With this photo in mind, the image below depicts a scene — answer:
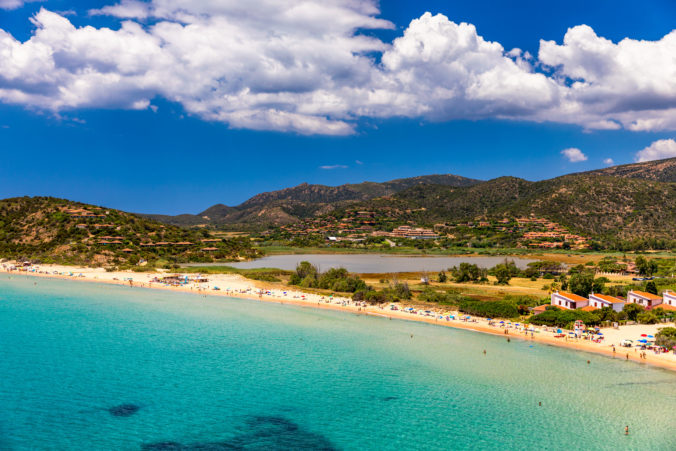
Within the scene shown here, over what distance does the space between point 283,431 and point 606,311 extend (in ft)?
121

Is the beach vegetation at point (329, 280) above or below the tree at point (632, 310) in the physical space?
above

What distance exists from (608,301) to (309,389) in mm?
34308

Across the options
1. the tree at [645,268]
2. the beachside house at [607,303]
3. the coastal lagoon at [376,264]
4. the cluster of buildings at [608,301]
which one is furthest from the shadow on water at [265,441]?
the tree at [645,268]

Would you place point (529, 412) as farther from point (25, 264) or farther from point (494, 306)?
point (25, 264)

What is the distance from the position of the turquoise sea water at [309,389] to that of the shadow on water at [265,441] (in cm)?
10

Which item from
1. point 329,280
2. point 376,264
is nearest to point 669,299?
point 329,280

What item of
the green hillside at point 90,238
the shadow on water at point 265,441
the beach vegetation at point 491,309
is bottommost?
the shadow on water at point 265,441

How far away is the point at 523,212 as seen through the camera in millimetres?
180875

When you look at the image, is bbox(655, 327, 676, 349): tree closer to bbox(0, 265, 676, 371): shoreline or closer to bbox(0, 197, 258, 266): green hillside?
bbox(0, 265, 676, 371): shoreline

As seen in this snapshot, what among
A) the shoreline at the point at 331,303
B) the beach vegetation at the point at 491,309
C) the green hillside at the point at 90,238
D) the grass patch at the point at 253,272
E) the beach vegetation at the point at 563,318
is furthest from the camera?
the green hillside at the point at 90,238

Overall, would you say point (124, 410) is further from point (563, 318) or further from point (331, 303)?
point (563, 318)

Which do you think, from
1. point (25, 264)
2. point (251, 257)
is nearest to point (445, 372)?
point (25, 264)

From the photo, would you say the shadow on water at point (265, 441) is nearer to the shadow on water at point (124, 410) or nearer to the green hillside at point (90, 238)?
the shadow on water at point (124, 410)

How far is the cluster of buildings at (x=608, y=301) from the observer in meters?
44.9
